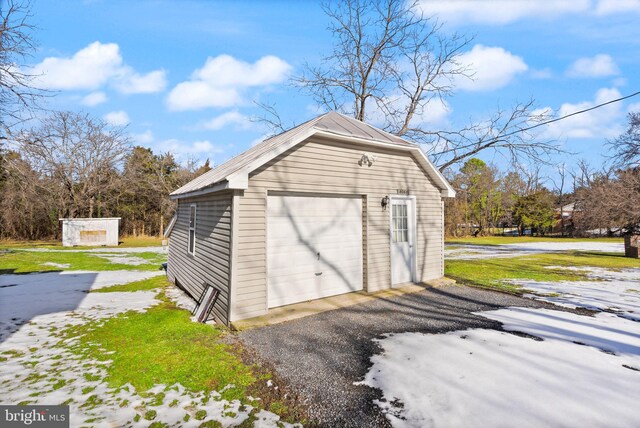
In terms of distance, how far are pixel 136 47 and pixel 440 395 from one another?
1214 centimetres

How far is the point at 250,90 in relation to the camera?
13.7m

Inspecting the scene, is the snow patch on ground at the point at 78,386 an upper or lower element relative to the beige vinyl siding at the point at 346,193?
lower

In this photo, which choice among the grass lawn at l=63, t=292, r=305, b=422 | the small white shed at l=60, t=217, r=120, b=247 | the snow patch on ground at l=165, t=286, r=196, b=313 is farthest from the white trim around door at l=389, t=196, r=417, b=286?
the small white shed at l=60, t=217, r=120, b=247

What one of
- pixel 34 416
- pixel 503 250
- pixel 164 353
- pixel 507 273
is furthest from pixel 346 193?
pixel 503 250

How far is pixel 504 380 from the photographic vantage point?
315 cm

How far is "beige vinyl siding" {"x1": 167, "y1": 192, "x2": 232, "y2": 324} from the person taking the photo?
204 inches

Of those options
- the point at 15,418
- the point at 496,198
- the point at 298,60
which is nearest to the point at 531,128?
the point at 298,60

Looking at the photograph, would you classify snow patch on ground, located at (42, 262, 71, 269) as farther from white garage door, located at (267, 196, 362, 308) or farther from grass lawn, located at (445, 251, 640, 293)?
grass lawn, located at (445, 251, 640, 293)

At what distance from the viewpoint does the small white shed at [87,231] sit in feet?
66.9

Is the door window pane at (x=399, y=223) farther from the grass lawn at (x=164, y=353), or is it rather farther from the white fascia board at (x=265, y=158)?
the grass lawn at (x=164, y=353)

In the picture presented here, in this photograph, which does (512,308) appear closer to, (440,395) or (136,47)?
(440,395)

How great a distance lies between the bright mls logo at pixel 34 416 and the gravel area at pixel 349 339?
2042mm

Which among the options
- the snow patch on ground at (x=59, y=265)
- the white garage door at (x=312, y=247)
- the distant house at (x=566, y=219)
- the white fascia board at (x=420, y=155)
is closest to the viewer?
the white garage door at (x=312, y=247)

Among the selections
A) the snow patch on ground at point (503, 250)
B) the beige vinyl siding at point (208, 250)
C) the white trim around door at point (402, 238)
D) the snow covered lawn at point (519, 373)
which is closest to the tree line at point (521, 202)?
the snow patch on ground at point (503, 250)
